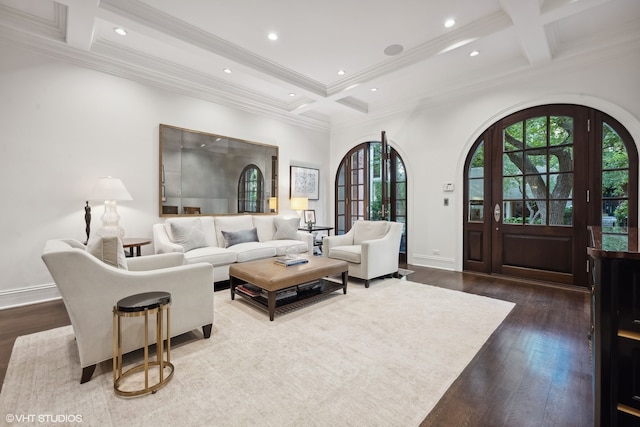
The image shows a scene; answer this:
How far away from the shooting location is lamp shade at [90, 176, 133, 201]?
130 inches

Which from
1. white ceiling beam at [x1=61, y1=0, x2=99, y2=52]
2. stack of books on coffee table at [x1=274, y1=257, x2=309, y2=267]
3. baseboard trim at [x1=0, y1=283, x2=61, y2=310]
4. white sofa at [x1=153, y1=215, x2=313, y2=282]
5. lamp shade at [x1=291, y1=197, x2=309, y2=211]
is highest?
white ceiling beam at [x1=61, y1=0, x2=99, y2=52]

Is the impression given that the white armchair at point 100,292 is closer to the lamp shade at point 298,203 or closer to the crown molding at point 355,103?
the lamp shade at point 298,203

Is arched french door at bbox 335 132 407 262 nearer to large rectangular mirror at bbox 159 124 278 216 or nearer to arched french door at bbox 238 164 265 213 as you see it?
large rectangular mirror at bbox 159 124 278 216

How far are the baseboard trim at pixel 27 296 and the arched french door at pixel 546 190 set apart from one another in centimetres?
580

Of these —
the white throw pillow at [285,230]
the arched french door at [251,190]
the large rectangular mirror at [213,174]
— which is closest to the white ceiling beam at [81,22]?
the large rectangular mirror at [213,174]

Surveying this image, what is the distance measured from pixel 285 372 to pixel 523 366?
167 centimetres

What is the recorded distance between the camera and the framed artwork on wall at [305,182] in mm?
6008

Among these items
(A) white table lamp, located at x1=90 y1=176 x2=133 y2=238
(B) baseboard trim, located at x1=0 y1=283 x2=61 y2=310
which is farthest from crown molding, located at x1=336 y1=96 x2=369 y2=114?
(B) baseboard trim, located at x1=0 y1=283 x2=61 y2=310

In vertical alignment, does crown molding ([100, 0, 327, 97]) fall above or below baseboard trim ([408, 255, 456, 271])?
above

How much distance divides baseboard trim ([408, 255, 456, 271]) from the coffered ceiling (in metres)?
2.88

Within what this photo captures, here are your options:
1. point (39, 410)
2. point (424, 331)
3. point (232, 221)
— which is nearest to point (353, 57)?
point (232, 221)

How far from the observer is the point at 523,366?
6.54ft

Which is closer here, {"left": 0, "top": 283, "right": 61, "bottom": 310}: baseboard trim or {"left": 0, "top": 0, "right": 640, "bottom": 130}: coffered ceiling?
{"left": 0, "top": 0, "right": 640, "bottom": 130}: coffered ceiling

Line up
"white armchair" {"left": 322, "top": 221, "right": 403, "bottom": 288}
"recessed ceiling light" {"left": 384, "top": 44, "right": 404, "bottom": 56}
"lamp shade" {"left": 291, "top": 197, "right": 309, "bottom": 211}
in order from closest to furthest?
"recessed ceiling light" {"left": 384, "top": 44, "right": 404, "bottom": 56} → "white armchair" {"left": 322, "top": 221, "right": 403, "bottom": 288} → "lamp shade" {"left": 291, "top": 197, "right": 309, "bottom": 211}
